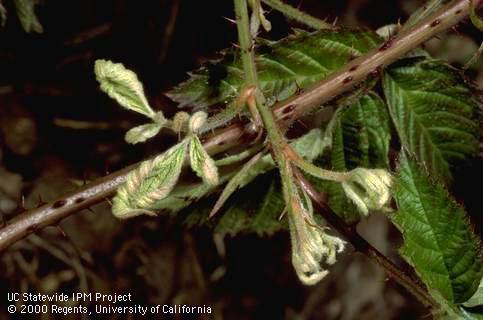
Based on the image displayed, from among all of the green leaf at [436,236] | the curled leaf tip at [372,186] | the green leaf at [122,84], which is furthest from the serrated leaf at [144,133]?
the green leaf at [436,236]

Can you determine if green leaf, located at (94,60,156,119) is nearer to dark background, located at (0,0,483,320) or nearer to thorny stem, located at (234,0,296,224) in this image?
thorny stem, located at (234,0,296,224)

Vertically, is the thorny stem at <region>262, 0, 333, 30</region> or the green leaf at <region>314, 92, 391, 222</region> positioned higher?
the thorny stem at <region>262, 0, 333, 30</region>

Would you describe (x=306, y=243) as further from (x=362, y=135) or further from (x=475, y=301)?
(x=362, y=135)

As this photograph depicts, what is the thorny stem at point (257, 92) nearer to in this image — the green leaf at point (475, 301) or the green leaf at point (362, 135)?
the green leaf at point (362, 135)

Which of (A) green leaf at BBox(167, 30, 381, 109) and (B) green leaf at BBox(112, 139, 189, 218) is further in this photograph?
(A) green leaf at BBox(167, 30, 381, 109)

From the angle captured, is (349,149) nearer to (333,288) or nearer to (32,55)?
(32,55)

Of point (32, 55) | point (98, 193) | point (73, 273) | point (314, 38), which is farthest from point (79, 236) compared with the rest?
point (314, 38)

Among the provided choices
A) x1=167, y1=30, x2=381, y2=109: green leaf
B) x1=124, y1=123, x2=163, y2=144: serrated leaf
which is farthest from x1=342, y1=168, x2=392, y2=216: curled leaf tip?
x1=167, y1=30, x2=381, y2=109: green leaf
